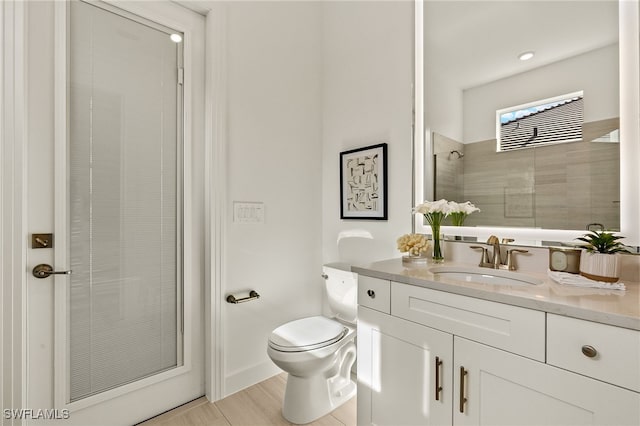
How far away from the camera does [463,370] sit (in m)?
1.04

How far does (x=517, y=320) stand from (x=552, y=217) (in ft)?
2.13

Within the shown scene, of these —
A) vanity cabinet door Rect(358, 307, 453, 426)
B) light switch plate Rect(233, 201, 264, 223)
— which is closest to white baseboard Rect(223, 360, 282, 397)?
vanity cabinet door Rect(358, 307, 453, 426)

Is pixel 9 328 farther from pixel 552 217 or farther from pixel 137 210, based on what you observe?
pixel 552 217

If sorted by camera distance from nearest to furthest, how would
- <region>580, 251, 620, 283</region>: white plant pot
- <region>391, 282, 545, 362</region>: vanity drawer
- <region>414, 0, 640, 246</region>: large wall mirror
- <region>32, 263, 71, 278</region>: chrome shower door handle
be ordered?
<region>391, 282, 545, 362</region>: vanity drawer
<region>580, 251, 620, 283</region>: white plant pot
<region>414, 0, 640, 246</region>: large wall mirror
<region>32, 263, 71, 278</region>: chrome shower door handle

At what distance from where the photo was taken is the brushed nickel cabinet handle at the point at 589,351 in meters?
0.79

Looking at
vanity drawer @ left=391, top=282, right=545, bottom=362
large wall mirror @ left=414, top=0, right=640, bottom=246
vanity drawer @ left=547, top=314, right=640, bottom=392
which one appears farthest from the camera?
large wall mirror @ left=414, top=0, right=640, bottom=246

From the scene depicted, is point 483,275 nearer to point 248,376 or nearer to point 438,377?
point 438,377

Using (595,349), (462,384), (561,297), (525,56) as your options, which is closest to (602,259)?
(561,297)

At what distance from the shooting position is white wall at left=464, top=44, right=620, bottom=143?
1.21m

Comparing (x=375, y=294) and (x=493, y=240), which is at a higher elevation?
(x=493, y=240)

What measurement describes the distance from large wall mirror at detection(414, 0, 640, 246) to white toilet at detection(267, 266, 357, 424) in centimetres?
76

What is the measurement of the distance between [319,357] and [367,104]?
61.3 inches

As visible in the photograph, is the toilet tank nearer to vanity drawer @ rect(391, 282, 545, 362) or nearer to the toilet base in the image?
the toilet base

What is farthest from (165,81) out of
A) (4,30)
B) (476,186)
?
(476,186)
